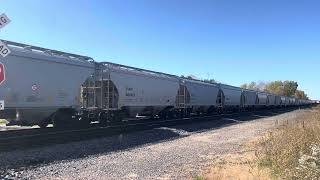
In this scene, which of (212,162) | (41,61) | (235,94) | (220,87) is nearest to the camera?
(212,162)

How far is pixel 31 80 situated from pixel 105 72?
21.4ft

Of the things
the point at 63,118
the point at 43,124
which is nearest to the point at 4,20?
the point at 43,124

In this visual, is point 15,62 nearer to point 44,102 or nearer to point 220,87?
point 44,102

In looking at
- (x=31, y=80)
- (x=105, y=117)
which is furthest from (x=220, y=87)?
(x=31, y=80)

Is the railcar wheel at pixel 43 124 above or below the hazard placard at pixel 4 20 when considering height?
below

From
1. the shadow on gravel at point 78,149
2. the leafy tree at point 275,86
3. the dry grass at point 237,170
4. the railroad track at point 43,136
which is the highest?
the leafy tree at point 275,86

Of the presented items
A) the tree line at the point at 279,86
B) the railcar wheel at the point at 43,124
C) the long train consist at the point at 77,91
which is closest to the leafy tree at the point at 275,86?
the tree line at the point at 279,86

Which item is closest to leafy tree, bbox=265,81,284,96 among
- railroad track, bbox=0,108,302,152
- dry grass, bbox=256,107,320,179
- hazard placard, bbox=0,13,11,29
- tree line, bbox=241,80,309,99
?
tree line, bbox=241,80,309,99

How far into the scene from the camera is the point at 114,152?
1483 centimetres

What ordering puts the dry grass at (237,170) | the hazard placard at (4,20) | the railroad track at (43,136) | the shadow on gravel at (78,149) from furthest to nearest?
the railroad track at (43,136) → the shadow on gravel at (78,149) → the dry grass at (237,170) → the hazard placard at (4,20)

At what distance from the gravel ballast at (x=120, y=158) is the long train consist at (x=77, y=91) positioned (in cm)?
177

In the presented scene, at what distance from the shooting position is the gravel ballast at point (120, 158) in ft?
35.3

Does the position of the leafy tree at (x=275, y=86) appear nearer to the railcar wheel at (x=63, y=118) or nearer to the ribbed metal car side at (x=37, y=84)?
the railcar wheel at (x=63, y=118)

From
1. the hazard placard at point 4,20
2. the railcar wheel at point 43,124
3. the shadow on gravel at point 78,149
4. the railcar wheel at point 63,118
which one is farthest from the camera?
the railcar wheel at point 63,118
